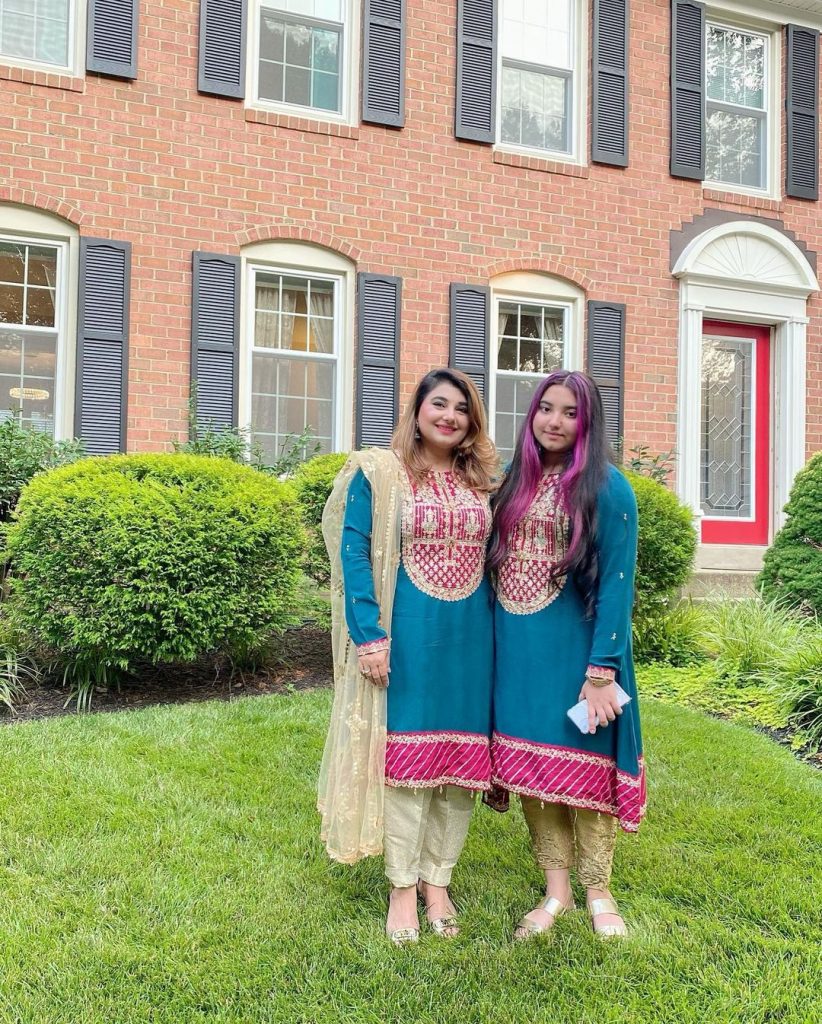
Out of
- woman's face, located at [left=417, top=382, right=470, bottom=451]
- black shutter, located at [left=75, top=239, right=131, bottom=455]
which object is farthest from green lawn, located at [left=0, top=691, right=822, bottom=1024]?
black shutter, located at [left=75, top=239, right=131, bottom=455]

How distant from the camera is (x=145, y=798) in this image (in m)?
3.36

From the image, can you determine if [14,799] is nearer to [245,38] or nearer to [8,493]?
[8,493]

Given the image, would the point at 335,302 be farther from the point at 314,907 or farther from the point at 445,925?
the point at 445,925

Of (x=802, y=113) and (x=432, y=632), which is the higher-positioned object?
(x=802, y=113)

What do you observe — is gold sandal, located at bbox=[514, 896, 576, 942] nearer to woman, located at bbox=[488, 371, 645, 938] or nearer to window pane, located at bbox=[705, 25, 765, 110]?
woman, located at bbox=[488, 371, 645, 938]

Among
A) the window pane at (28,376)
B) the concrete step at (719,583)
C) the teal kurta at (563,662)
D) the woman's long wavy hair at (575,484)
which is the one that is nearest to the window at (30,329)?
the window pane at (28,376)

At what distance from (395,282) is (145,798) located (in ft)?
18.1

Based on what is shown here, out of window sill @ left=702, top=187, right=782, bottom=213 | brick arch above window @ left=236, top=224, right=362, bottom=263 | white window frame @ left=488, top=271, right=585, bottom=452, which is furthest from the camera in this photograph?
window sill @ left=702, top=187, right=782, bottom=213

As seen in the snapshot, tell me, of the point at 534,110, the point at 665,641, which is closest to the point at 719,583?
the point at 665,641

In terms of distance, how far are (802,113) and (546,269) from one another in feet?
11.8

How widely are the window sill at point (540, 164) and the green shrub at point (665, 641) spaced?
14.9ft

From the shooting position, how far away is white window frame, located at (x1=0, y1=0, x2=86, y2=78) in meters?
6.91

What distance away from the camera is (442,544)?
2.53 meters

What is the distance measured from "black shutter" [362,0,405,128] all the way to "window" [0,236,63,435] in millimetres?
3016
